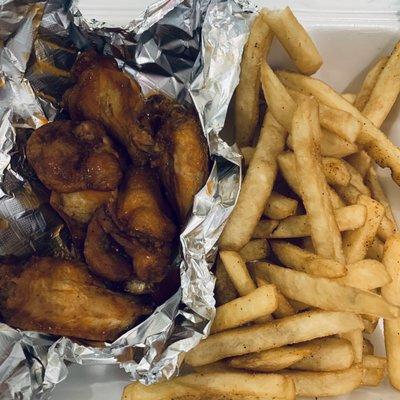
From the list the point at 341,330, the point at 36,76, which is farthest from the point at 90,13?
the point at 341,330

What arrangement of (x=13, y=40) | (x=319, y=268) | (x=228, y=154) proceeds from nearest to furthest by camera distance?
1. (x=319, y=268)
2. (x=228, y=154)
3. (x=13, y=40)

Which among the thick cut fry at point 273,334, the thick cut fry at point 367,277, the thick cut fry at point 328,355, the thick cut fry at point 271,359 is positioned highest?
the thick cut fry at point 367,277

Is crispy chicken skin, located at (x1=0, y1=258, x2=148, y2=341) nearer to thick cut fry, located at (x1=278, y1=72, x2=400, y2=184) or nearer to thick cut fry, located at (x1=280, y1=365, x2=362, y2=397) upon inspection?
thick cut fry, located at (x1=280, y1=365, x2=362, y2=397)

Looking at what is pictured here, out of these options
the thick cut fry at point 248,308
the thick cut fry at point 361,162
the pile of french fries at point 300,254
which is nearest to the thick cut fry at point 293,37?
the pile of french fries at point 300,254

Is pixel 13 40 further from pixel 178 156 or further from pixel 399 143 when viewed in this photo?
pixel 399 143

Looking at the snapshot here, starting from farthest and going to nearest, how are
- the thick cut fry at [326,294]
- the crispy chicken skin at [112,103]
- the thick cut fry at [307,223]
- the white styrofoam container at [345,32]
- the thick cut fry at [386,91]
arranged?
the white styrofoam container at [345,32] < the thick cut fry at [386,91] < the crispy chicken skin at [112,103] < the thick cut fry at [307,223] < the thick cut fry at [326,294]

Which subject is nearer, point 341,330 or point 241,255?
point 341,330

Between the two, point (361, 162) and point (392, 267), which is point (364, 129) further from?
point (392, 267)

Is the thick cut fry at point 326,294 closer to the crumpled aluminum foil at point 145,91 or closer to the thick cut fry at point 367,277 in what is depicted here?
the thick cut fry at point 367,277
